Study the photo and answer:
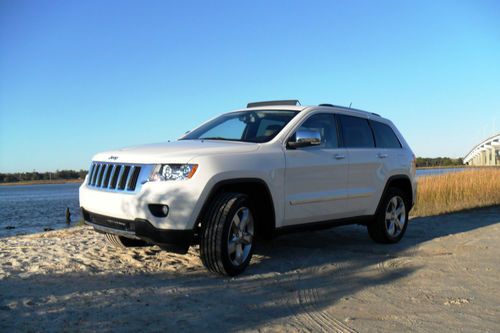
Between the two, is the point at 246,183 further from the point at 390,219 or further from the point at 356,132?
the point at 390,219

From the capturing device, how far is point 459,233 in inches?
316

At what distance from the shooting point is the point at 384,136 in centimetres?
725

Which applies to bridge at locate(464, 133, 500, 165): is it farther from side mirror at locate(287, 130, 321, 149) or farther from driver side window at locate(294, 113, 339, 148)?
side mirror at locate(287, 130, 321, 149)

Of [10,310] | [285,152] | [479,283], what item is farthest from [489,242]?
[10,310]

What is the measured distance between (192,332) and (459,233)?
20.3ft

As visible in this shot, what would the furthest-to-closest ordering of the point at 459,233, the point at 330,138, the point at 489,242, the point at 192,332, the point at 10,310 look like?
the point at 459,233 < the point at 489,242 < the point at 330,138 < the point at 10,310 < the point at 192,332

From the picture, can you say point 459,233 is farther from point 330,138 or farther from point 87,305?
point 87,305

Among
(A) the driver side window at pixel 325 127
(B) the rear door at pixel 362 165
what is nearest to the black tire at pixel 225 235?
(A) the driver side window at pixel 325 127

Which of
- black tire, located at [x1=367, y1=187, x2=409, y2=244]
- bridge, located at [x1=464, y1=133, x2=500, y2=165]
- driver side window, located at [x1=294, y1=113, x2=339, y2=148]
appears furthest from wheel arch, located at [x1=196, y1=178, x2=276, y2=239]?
bridge, located at [x1=464, y1=133, x2=500, y2=165]

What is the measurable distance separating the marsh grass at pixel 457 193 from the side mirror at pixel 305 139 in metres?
7.59

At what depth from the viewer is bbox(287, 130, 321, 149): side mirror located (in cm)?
526

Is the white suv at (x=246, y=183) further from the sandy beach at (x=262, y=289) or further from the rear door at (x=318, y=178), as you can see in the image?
the sandy beach at (x=262, y=289)

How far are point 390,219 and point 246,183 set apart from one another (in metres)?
3.13

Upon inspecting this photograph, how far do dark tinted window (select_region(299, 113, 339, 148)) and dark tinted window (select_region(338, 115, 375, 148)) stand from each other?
21 cm
